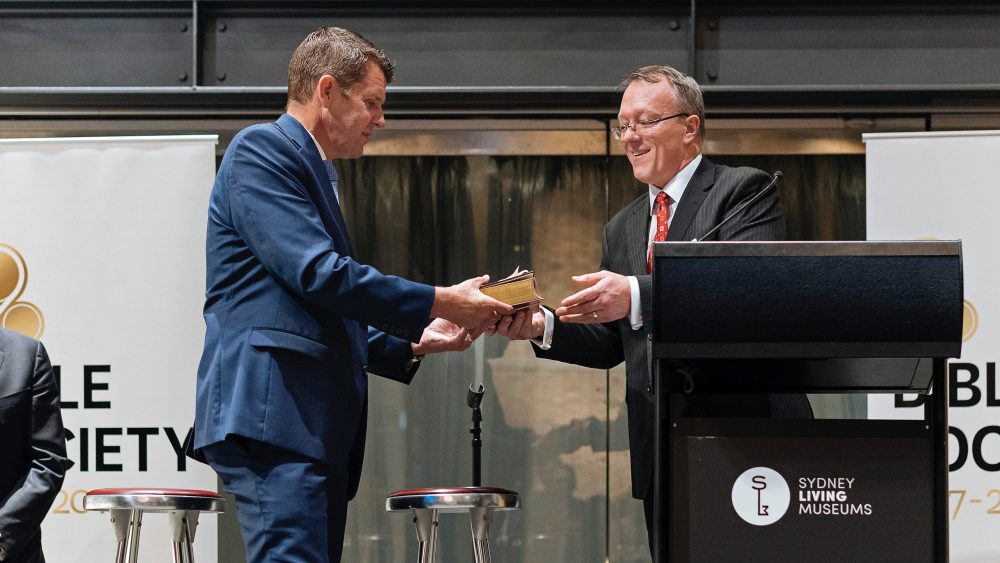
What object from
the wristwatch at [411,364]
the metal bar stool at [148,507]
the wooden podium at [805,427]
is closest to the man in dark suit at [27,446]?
the metal bar stool at [148,507]

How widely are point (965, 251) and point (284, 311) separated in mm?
3140

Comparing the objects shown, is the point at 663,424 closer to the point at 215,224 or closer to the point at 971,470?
the point at 215,224

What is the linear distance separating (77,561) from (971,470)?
3478 millimetres

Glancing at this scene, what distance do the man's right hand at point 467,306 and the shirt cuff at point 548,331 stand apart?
0.46 metres

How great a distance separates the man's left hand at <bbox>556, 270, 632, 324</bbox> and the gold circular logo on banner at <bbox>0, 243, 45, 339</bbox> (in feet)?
9.35

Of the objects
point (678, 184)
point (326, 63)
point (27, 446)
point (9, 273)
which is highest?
point (326, 63)

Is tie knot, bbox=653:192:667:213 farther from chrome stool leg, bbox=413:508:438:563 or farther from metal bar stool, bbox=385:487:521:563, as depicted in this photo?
chrome stool leg, bbox=413:508:438:563

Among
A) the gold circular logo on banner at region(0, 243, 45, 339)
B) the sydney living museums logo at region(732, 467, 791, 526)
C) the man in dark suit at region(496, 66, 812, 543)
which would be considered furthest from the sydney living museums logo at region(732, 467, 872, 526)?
the gold circular logo on banner at region(0, 243, 45, 339)

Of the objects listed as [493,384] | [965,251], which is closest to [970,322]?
[965,251]

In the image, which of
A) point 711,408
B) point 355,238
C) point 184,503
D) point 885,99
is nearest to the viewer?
point 711,408

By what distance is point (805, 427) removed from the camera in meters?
2.16

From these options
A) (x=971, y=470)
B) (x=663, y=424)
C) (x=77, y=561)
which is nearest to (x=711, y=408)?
(x=663, y=424)

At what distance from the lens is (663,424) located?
86.0 inches

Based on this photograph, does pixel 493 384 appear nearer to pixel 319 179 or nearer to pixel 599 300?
pixel 599 300
